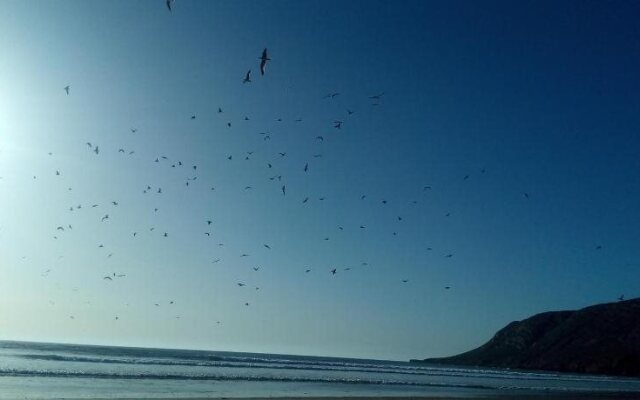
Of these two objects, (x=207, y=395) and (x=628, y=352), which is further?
(x=628, y=352)

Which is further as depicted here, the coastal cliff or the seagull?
the coastal cliff

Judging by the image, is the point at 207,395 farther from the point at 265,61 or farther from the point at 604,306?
the point at 604,306

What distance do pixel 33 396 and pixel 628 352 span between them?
401 feet

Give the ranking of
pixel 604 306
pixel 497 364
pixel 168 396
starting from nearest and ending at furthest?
pixel 168 396, pixel 604 306, pixel 497 364

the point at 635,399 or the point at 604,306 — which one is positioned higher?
the point at 604,306

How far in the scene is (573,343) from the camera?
434 feet

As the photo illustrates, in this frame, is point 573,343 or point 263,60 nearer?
point 263,60

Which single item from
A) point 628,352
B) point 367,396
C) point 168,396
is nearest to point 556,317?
point 628,352

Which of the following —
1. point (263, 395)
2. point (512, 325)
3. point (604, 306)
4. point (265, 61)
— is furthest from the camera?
point (512, 325)

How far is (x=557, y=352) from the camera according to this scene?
131 meters

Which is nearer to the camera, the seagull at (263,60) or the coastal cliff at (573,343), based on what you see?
the seagull at (263,60)

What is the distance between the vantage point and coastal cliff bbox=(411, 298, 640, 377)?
379ft

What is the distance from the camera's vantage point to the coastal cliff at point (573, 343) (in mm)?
115625

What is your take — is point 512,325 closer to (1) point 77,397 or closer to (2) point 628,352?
(2) point 628,352
